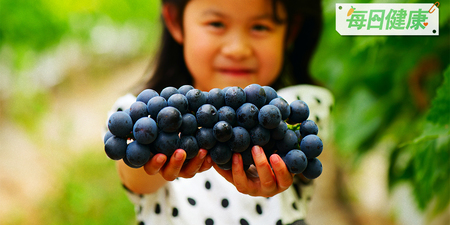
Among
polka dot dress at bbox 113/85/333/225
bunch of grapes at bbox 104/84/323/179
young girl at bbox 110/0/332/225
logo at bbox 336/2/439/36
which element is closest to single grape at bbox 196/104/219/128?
bunch of grapes at bbox 104/84/323/179

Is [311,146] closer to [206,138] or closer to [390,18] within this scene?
[206,138]

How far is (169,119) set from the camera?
0.44m

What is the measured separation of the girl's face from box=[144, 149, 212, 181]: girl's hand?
0.39 metres

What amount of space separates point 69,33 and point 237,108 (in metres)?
2.79

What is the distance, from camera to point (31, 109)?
2.55 meters

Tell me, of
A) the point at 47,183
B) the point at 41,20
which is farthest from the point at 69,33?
the point at 47,183

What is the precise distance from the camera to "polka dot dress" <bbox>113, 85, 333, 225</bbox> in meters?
0.80

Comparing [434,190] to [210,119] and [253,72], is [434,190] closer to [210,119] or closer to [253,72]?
[253,72]

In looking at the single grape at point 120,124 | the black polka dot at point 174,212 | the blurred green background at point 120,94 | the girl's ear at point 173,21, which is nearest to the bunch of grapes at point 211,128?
the single grape at point 120,124

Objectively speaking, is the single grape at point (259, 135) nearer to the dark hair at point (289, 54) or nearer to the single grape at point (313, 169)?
the single grape at point (313, 169)

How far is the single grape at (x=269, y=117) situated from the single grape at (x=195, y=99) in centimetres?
9

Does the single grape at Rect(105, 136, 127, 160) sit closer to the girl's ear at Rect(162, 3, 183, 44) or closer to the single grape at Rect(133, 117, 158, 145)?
the single grape at Rect(133, 117, 158, 145)

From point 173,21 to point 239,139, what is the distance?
637 millimetres

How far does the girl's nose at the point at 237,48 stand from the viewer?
0.82m
